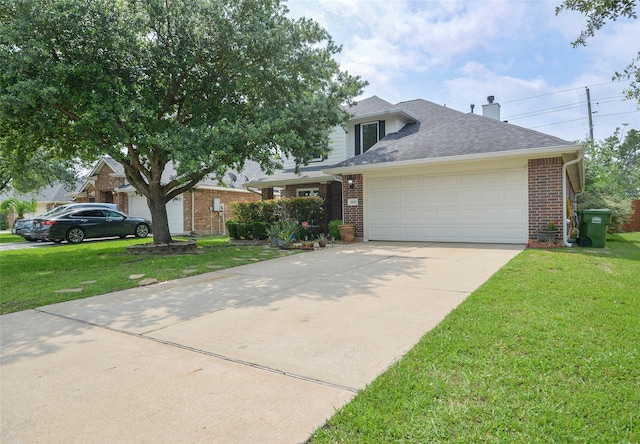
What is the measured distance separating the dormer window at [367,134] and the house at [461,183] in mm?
641

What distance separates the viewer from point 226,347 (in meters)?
3.09

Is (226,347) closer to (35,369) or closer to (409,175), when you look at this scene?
(35,369)

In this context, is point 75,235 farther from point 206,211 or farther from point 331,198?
point 331,198

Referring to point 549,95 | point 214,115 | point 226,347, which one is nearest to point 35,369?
point 226,347

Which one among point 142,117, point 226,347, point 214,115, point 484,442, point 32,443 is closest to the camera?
point 484,442

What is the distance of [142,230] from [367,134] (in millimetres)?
10706

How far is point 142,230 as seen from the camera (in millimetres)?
16594

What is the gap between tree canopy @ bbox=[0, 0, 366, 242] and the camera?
26.7 feet

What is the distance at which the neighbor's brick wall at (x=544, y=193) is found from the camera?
9297 mm

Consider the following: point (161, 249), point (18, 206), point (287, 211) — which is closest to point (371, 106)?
point (287, 211)

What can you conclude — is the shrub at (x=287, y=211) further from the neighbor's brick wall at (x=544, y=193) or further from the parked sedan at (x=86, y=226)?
the neighbor's brick wall at (x=544, y=193)

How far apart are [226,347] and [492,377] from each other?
2.01 meters

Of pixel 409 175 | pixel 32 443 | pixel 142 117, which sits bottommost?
pixel 32 443

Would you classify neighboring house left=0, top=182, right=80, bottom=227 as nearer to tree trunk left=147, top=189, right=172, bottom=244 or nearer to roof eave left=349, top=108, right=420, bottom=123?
tree trunk left=147, top=189, right=172, bottom=244
